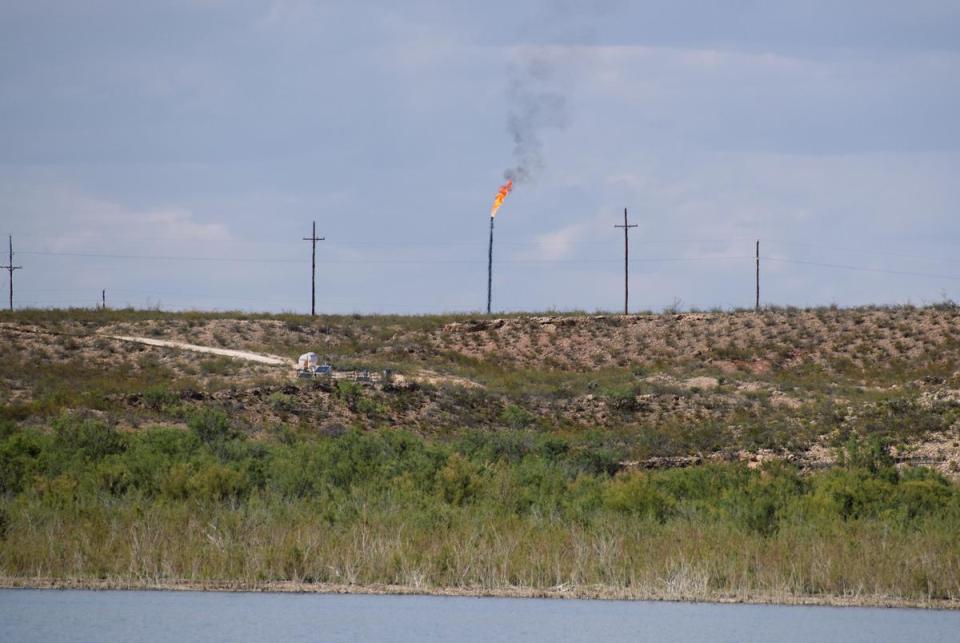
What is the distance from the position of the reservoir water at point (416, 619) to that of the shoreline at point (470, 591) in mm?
243

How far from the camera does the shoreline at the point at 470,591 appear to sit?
2188 cm

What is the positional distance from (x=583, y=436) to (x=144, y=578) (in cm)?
3324

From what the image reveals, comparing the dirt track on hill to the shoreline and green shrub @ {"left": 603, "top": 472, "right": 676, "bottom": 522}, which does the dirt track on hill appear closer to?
green shrub @ {"left": 603, "top": 472, "right": 676, "bottom": 522}

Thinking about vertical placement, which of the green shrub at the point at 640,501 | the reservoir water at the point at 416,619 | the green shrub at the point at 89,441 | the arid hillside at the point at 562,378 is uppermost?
the arid hillside at the point at 562,378

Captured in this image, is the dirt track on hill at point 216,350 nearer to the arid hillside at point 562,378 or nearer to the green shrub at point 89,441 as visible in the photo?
the arid hillside at point 562,378

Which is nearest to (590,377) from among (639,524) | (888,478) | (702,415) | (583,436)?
(702,415)

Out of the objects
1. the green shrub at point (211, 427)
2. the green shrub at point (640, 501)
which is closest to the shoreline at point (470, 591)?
the green shrub at point (640, 501)

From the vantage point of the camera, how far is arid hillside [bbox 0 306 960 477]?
5131 cm

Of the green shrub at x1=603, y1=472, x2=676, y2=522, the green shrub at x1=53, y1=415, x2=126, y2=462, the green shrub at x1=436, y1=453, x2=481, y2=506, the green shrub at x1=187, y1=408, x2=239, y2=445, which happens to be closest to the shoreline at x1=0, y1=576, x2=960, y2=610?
the green shrub at x1=603, y1=472, x2=676, y2=522

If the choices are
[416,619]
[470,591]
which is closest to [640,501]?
[470,591]

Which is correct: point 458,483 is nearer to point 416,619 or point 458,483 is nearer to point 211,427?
point 416,619

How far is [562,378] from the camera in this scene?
72.4 meters

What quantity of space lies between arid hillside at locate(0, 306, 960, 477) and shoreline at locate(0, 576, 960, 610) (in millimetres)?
21347

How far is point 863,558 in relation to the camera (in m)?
22.7
